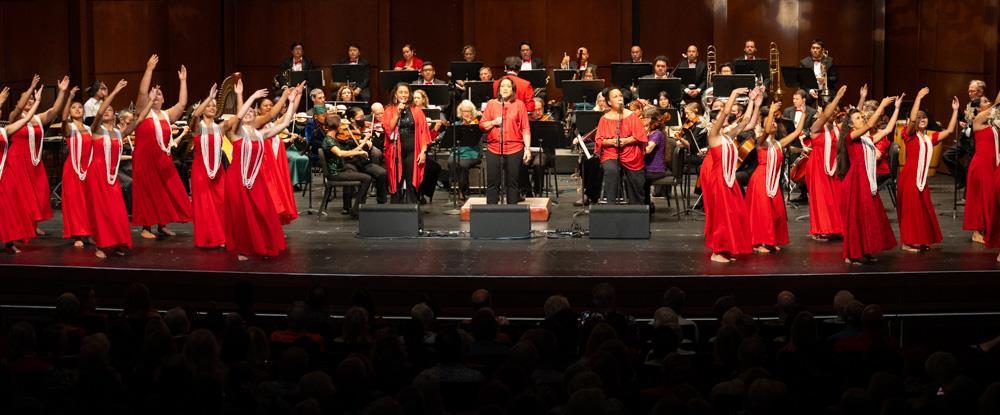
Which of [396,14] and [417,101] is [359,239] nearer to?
[417,101]

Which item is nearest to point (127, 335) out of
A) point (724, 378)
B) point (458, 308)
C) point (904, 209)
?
point (724, 378)

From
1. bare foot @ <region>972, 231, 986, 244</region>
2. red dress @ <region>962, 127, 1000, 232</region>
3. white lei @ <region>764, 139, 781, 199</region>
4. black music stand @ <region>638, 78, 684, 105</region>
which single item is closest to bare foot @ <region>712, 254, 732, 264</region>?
white lei @ <region>764, 139, 781, 199</region>

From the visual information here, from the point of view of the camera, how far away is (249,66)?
760 inches

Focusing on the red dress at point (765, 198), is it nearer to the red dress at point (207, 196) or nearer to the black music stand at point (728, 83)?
the black music stand at point (728, 83)

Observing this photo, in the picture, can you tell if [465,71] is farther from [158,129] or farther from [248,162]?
[248,162]

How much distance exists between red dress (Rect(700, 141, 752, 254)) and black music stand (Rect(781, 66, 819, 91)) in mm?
5092

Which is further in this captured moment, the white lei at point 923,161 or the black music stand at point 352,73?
the black music stand at point 352,73

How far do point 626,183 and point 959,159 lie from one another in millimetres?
3732

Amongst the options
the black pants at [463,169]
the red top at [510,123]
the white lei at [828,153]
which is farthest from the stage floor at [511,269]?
the black pants at [463,169]

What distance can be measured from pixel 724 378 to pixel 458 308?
12.9ft

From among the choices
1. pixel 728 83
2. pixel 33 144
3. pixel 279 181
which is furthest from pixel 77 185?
pixel 728 83

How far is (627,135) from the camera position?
38.8ft

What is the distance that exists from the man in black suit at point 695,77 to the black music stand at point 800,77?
102 centimetres

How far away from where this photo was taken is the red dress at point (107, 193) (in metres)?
10.5
